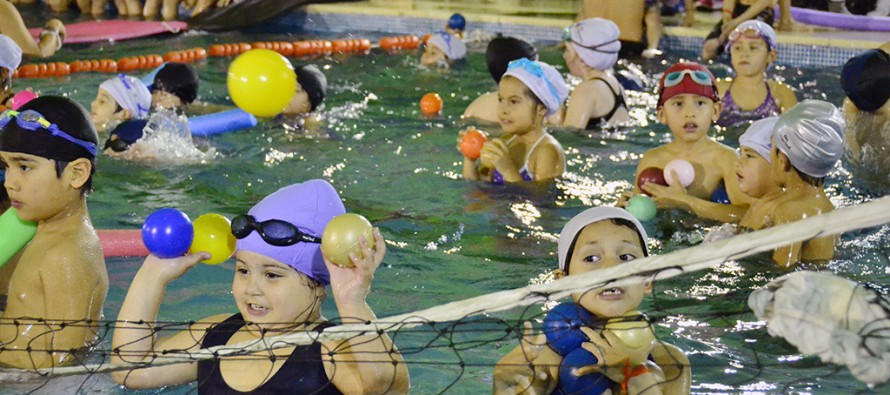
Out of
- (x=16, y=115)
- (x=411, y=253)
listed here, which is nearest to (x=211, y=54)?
(x=411, y=253)

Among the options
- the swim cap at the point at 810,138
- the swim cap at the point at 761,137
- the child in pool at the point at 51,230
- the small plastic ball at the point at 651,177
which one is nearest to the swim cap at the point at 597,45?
the small plastic ball at the point at 651,177

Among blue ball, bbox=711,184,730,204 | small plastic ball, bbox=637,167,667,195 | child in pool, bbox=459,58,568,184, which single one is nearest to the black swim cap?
child in pool, bbox=459,58,568,184

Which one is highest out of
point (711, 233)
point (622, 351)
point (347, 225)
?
point (347, 225)

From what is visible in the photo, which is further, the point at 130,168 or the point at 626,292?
the point at 130,168

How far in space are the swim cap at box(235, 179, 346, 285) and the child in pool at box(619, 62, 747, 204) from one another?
13.1ft

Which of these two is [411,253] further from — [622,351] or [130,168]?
[622,351]

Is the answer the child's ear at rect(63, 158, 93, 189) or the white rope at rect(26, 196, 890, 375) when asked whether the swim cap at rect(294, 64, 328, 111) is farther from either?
the white rope at rect(26, 196, 890, 375)

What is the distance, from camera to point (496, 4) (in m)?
17.0

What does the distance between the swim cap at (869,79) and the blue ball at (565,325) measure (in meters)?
4.59

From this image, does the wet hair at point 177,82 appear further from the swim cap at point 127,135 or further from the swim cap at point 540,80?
the swim cap at point 540,80

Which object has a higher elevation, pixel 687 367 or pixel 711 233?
pixel 687 367

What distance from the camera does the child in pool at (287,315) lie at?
353 cm

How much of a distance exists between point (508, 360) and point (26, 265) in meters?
2.01

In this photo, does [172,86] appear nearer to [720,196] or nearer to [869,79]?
[720,196]
